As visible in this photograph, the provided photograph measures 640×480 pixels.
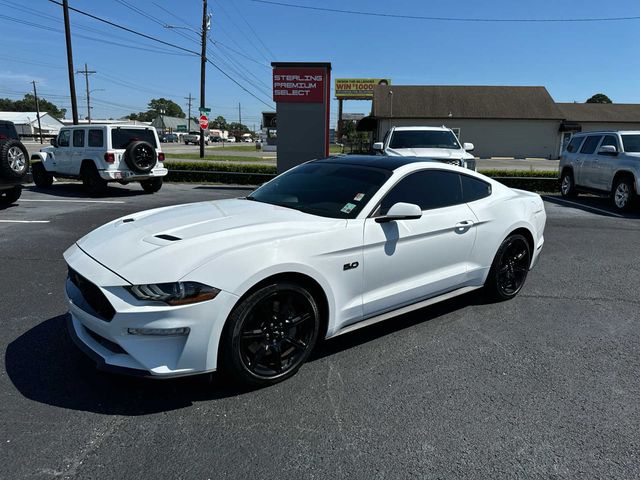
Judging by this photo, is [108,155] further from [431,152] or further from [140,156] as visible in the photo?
[431,152]

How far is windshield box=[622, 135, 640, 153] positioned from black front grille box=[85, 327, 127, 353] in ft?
40.3

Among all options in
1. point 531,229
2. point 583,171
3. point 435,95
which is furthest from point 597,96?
point 531,229

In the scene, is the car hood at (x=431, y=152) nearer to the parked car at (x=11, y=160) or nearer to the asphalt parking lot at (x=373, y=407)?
the asphalt parking lot at (x=373, y=407)

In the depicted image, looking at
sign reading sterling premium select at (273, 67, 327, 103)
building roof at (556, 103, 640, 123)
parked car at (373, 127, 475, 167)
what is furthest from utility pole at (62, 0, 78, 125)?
building roof at (556, 103, 640, 123)

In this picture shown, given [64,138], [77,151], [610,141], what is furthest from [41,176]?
[610,141]

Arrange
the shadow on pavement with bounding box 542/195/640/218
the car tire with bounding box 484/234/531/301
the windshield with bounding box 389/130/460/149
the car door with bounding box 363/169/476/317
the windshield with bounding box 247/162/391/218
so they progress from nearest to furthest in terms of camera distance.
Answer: the car door with bounding box 363/169/476/317 < the windshield with bounding box 247/162/391/218 < the car tire with bounding box 484/234/531/301 < the shadow on pavement with bounding box 542/195/640/218 < the windshield with bounding box 389/130/460/149

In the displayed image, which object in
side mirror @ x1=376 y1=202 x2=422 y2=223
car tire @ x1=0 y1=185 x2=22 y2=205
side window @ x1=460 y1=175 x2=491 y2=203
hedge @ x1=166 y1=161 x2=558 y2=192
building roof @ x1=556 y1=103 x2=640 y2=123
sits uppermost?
building roof @ x1=556 y1=103 x2=640 y2=123

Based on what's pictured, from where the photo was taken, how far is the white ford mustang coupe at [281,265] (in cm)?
274

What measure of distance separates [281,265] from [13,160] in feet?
28.5

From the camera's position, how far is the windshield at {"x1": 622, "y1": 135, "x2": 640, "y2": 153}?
11.2 m

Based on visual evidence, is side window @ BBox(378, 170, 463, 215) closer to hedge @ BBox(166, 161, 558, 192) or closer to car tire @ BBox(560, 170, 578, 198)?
car tire @ BBox(560, 170, 578, 198)

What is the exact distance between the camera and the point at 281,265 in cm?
300

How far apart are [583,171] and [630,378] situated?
11.0 metres

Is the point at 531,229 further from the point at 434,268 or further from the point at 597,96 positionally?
the point at 597,96
